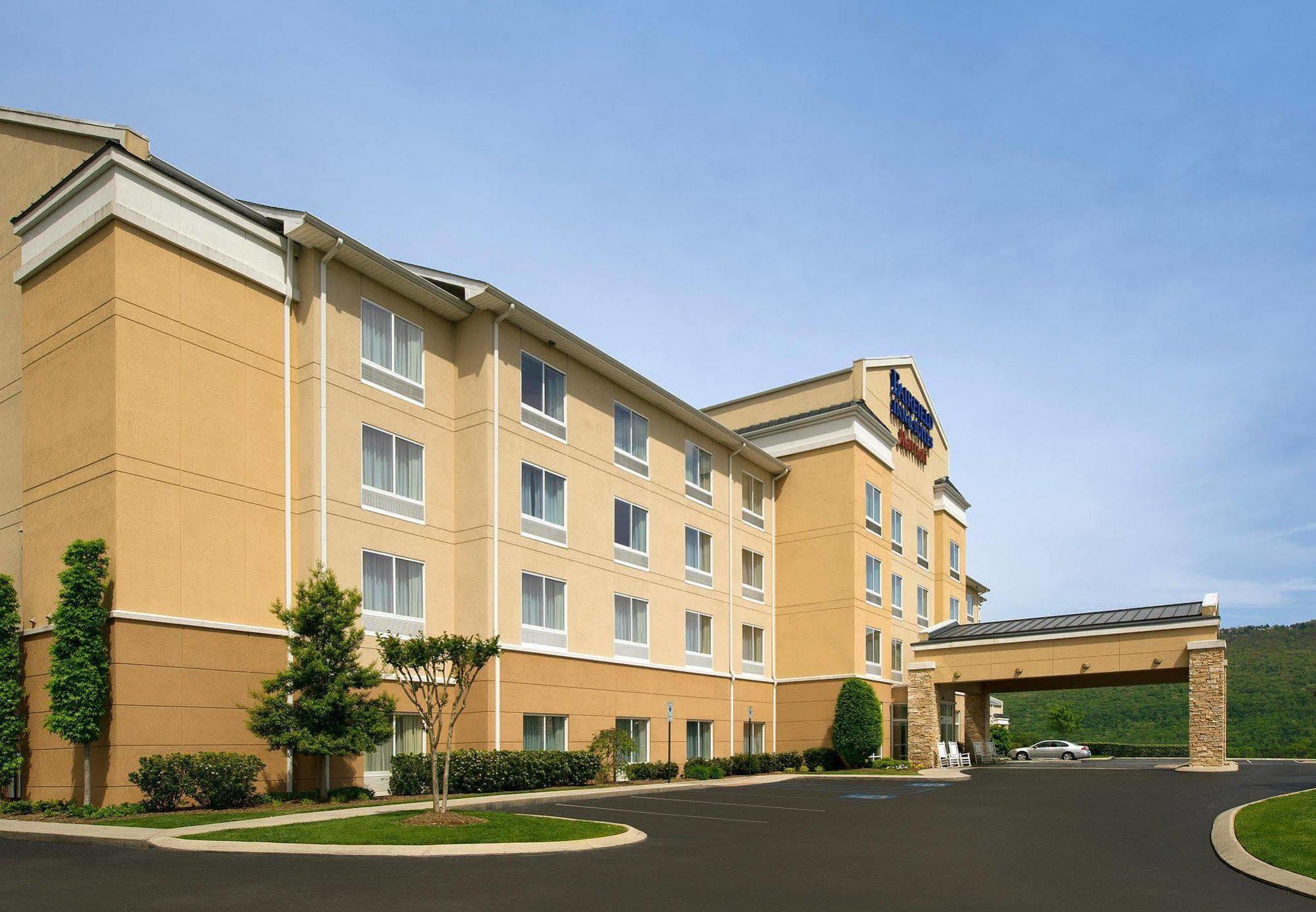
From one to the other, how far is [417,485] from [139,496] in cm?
752

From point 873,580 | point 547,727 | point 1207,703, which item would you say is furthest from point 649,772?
point 1207,703

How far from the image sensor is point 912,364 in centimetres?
4975

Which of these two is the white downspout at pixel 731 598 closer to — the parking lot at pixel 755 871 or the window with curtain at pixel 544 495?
the window with curtain at pixel 544 495

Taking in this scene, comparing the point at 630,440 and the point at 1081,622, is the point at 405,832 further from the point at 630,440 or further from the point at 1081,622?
the point at 1081,622

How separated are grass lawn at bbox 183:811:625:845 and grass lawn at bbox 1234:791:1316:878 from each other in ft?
31.3

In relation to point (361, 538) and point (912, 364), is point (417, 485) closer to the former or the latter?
point (361, 538)

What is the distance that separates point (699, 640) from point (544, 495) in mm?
10814

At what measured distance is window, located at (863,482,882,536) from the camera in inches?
1690

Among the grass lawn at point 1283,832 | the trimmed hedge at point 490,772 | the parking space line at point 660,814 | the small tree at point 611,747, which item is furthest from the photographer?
the small tree at point 611,747

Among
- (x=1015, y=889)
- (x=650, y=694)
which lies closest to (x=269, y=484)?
(x=650, y=694)

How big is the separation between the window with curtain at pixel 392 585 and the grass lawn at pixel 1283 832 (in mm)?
18401

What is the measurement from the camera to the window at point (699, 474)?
3850 centimetres

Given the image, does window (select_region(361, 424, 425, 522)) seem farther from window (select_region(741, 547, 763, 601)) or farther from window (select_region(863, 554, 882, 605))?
window (select_region(863, 554, 882, 605))

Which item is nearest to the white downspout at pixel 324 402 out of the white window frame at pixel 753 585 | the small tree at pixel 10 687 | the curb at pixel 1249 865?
the small tree at pixel 10 687
